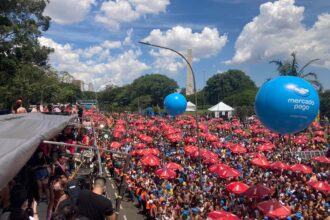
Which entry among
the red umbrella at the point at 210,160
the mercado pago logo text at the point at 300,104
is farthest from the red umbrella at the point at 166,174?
the mercado pago logo text at the point at 300,104

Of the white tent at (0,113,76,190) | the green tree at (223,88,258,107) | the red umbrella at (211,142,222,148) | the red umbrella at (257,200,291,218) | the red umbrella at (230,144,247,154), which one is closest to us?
the white tent at (0,113,76,190)

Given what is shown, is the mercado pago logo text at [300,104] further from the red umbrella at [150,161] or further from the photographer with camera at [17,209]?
the red umbrella at [150,161]

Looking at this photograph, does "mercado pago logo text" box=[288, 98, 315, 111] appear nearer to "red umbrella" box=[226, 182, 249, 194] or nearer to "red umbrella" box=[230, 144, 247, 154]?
"red umbrella" box=[226, 182, 249, 194]

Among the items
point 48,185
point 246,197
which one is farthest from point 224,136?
point 48,185

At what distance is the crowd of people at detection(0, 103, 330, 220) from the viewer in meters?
4.74

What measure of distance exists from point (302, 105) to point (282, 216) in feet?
10.6

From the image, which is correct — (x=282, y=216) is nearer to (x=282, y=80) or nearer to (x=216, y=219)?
(x=216, y=219)

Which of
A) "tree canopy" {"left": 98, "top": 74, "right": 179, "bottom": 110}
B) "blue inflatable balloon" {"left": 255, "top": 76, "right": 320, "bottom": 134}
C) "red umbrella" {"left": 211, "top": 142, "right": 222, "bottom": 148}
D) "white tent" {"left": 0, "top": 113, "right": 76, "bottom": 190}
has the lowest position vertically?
"red umbrella" {"left": 211, "top": 142, "right": 222, "bottom": 148}

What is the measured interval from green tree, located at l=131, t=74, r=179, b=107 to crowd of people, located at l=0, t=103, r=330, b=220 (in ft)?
291

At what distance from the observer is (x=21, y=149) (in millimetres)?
3773

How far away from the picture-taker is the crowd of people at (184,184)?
4742 millimetres

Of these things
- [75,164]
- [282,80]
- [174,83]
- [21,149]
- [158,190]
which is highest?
[174,83]

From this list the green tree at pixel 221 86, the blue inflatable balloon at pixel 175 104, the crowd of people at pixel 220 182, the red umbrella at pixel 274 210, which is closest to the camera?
the red umbrella at pixel 274 210

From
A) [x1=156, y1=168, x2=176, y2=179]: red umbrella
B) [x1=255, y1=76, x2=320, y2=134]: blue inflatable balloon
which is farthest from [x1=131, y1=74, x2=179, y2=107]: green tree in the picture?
[x1=255, y1=76, x2=320, y2=134]: blue inflatable balloon
